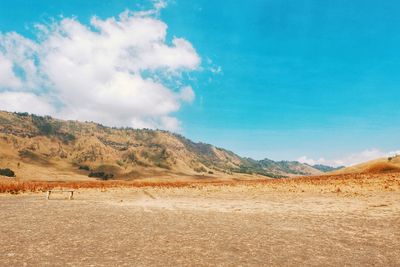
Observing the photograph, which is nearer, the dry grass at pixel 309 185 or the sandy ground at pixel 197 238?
the sandy ground at pixel 197 238

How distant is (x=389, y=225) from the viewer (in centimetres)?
2061

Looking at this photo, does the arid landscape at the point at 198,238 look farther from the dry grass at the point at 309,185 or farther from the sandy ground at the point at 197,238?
the dry grass at the point at 309,185

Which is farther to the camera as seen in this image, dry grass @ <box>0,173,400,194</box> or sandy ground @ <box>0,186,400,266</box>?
dry grass @ <box>0,173,400,194</box>

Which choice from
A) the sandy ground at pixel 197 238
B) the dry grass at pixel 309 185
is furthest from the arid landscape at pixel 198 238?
the dry grass at pixel 309 185

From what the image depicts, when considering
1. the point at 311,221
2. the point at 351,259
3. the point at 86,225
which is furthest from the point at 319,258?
the point at 86,225

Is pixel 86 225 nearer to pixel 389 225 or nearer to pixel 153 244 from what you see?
pixel 153 244

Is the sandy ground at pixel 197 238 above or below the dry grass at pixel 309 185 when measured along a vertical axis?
below

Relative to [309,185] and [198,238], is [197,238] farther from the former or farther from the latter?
[309,185]

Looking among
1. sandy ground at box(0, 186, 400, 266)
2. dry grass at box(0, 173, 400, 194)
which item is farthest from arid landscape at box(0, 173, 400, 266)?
Answer: dry grass at box(0, 173, 400, 194)

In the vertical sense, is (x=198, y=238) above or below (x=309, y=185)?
below

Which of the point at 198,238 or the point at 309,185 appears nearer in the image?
the point at 198,238

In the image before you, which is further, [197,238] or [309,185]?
[309,185]

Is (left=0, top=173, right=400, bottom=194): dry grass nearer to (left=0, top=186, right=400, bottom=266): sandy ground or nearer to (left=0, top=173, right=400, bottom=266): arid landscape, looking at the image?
(left=0, top=173, right=400, bottom=266): arid landscape

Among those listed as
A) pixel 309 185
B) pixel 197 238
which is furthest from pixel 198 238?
pixel 309 185
